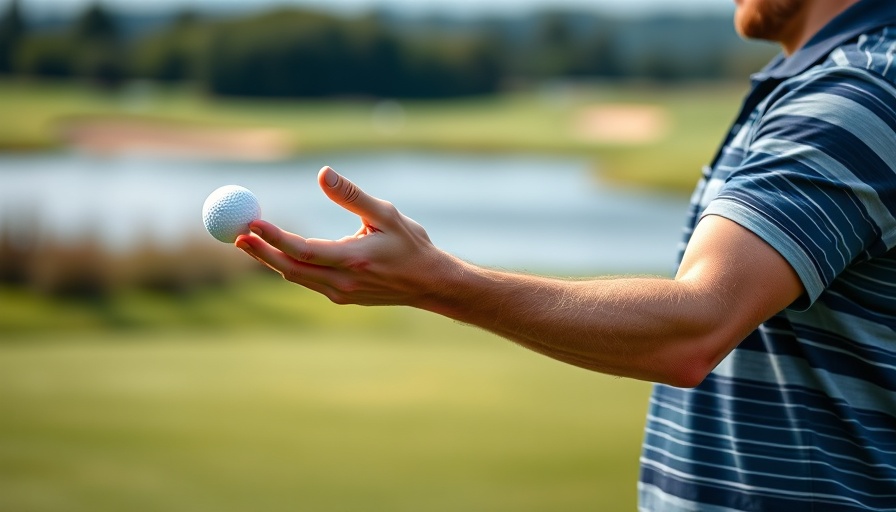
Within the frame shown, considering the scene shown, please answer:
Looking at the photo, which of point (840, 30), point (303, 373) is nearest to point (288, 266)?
point (840, 30)

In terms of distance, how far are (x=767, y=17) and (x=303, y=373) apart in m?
3.19

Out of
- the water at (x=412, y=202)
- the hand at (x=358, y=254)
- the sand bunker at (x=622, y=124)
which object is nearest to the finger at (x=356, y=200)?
the hand at (x=358, y=254)

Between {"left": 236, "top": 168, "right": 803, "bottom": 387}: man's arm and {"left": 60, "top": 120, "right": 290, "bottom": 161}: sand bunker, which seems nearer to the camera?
{"left": 236, "top": 168, "right": 803, "bottom": 387}: man's arm

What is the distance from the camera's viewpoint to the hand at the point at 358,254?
829 mm

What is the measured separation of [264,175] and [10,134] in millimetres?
1417

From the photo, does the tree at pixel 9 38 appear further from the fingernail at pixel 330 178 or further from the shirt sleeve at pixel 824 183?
the shirt sleeve at pixel 824 183

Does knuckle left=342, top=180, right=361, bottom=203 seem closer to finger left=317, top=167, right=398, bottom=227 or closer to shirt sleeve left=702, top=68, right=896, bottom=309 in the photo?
finger left=317, top=167, right=398, bottom=227

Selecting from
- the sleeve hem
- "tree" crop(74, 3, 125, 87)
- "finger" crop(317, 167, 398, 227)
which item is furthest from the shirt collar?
"tree" crop(74, 3, 125, 87)

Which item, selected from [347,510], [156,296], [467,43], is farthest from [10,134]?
[347,510]

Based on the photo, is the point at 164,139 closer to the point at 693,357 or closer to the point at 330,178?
the point at 330,178

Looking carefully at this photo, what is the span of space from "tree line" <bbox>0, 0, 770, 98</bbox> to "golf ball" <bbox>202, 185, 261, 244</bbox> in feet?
16.3

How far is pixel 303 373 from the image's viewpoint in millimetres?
4090

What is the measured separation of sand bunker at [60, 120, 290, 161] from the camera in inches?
233

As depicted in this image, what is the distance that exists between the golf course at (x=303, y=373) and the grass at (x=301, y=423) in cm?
1
